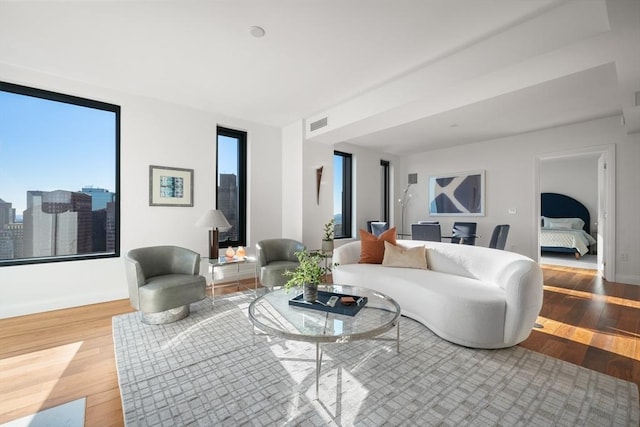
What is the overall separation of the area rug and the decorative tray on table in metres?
0.39

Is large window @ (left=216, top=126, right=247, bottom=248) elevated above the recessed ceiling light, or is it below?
below

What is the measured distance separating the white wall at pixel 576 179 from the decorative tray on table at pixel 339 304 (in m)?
7.68

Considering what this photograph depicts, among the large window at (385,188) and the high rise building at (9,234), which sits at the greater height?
the large window at (385,188)

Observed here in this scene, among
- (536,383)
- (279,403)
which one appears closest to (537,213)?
(536,383)

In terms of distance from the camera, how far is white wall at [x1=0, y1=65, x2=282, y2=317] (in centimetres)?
324

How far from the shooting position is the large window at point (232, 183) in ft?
15.6

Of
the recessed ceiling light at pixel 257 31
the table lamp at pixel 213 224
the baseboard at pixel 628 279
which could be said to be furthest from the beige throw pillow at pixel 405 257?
the baseboard at pixel 628 279

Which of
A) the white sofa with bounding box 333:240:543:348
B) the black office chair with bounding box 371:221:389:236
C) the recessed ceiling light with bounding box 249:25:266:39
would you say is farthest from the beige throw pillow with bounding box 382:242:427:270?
the recessed ceiling light with bounding box 249:25:266:39

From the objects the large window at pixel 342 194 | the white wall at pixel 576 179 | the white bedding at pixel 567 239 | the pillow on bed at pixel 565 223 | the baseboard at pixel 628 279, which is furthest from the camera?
the white wall at pixel 576 179

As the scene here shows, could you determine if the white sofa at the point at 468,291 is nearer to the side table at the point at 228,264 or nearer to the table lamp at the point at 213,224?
the side table at the point at 228,264

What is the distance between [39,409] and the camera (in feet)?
5.56

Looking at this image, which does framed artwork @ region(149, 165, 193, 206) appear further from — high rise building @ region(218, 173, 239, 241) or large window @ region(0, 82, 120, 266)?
high rise building @ region(218, 173, 239, 241)

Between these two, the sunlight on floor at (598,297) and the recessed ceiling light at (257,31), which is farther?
the sunlight on floor at (598,297)

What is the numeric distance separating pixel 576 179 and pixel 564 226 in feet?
4.74
